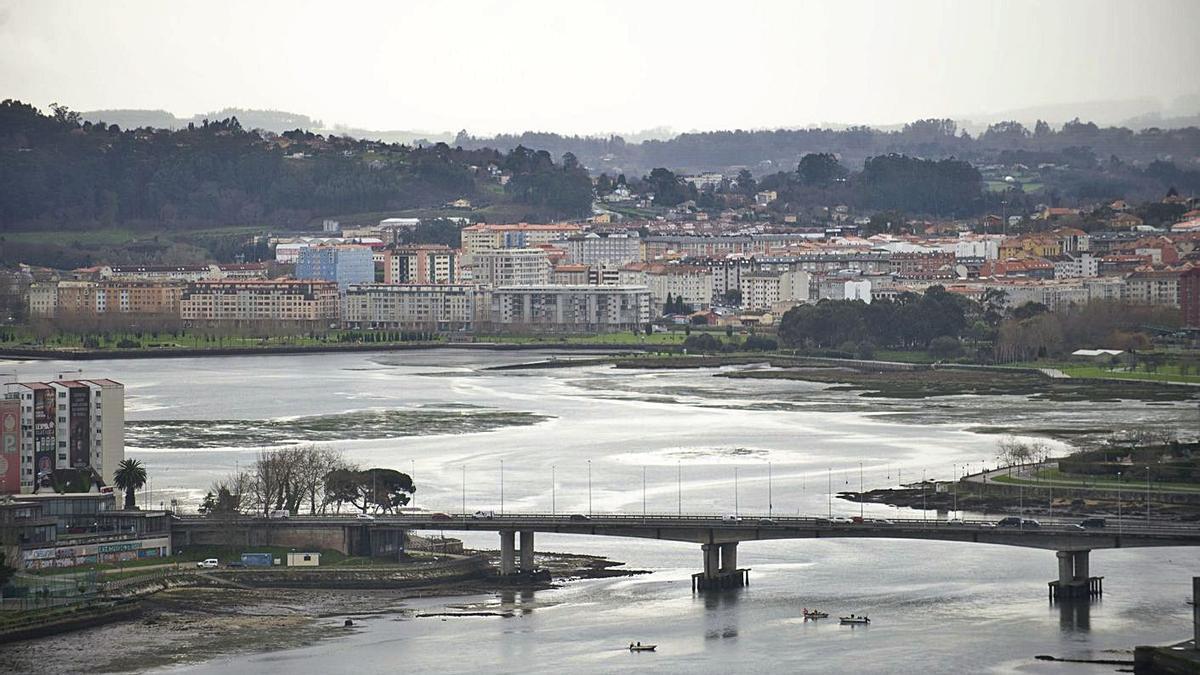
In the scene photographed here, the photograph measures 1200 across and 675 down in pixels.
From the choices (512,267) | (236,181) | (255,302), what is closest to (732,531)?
(255,302)

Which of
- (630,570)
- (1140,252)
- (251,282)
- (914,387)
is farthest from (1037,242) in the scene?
(630,570)

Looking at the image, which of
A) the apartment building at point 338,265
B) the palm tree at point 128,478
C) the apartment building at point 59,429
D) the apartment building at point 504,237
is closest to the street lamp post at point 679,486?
the palm tree at point 128,478

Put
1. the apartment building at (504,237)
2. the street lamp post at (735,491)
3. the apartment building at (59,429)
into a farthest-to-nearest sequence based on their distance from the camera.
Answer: the apartment building at (504,237) → the street lamp post at (735,491) → the apartment building at (59,429)

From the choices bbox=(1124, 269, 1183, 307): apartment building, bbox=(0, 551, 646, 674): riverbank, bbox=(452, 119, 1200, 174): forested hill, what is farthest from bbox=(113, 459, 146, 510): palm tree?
bbox=(452, 119, 1200, 174): forested hill

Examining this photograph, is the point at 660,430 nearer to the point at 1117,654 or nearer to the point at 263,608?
the point at 263,608

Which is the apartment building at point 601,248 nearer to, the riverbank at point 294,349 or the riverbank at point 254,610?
the riverbank at point 294,349

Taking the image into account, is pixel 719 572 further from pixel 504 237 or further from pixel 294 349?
pixel 504 237
